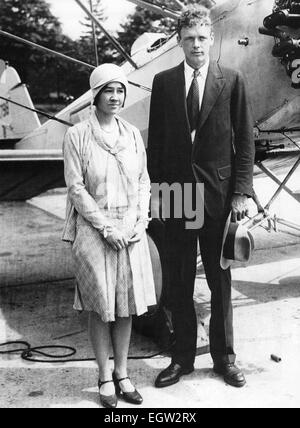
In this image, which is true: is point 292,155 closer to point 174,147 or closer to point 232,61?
point 232,61

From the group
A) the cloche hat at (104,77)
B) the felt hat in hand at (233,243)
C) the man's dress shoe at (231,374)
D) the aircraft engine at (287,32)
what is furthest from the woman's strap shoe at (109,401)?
the aircraft engine at (287,32)

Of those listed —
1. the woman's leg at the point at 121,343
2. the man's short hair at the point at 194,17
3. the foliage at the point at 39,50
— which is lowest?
the woman's leg at the point at 121,343

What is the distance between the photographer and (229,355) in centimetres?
329

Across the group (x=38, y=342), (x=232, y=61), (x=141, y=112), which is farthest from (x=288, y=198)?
(x=38, y=342)

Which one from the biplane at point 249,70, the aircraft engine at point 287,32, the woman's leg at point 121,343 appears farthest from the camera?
the biplane at point 249,70

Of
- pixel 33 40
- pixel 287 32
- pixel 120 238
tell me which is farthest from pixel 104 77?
pixel 33 40

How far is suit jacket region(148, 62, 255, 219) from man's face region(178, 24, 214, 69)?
92 mm

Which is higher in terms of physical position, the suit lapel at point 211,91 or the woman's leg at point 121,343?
the suit lapel at point 211,91

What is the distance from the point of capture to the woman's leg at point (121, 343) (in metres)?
2.98

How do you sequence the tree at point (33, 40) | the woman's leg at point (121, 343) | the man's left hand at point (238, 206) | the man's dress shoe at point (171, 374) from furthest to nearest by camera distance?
the tree at point (33, 40), the man's dress shoe at point (171, 374), the man's left hand at point (238, 206), the woman's leg at point (121, 343)

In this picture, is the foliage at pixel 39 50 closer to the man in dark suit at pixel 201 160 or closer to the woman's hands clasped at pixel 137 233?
the man in dark suit at pixel 201 160

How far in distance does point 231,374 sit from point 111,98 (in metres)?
1.78

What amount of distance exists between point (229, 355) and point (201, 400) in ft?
1.27

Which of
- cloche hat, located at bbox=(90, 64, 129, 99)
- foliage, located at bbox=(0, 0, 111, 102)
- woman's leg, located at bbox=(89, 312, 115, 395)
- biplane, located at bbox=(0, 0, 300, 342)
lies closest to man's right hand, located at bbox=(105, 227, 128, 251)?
woman's leg, located at bbox=(89, 312, 115, 395)
